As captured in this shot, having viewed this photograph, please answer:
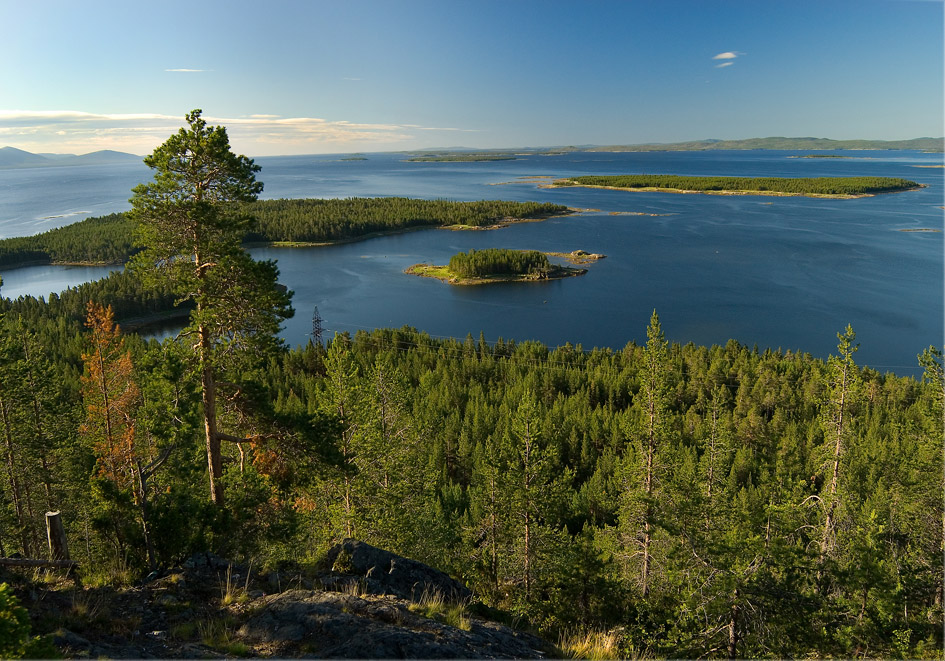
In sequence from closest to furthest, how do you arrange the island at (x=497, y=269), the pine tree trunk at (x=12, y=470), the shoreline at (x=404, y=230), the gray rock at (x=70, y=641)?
the gray rock at (x=70, y=641), the pine tree trunk at (x=12, y=470), the island at (x=497, y=269), the shoreline at (x=404, y=230)

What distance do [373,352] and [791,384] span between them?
33635 mm

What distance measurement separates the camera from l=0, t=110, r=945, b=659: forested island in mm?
7777

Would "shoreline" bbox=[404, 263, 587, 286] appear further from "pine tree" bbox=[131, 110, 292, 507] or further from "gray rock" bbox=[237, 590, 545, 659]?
"gray rock" bbox=[237, 590, 545, 659]

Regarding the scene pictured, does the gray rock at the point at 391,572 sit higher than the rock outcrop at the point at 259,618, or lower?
lower

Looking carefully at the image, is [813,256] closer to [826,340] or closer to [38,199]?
[826,340]

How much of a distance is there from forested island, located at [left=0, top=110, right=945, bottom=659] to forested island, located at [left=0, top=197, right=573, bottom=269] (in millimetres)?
Answer: 77602

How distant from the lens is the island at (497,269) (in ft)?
276

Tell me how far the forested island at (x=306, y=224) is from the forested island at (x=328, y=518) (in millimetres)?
77602

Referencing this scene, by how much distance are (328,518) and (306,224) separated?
372 ft

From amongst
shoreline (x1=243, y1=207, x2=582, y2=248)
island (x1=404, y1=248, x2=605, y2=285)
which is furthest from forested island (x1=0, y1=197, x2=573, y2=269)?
island (x1=404, y1=248, x2=605, y2=285)

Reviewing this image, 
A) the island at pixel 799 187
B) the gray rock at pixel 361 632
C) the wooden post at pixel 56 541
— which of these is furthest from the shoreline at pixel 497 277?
the island at pixel 799 187

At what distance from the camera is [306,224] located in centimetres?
12094

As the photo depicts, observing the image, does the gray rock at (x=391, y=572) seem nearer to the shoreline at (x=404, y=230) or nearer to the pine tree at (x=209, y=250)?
the pine tree at (x=209, y=250)

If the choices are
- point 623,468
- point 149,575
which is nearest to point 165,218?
point 149,575
